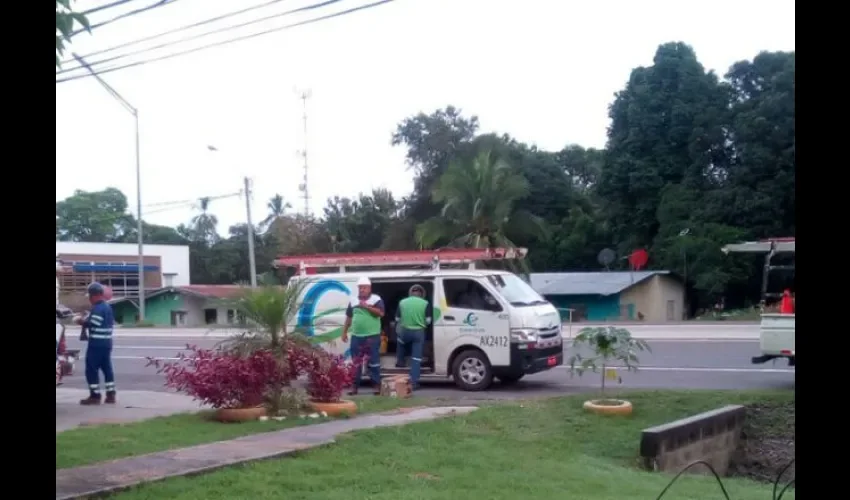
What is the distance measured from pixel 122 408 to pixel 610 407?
6602 millimetres

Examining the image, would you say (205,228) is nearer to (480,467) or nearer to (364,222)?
(364,222)

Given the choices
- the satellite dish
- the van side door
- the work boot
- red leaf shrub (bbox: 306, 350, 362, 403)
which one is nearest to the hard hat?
the work boot

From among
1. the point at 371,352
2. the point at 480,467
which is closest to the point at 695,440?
the point at 480,467

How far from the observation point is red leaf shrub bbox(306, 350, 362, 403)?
11078 mm

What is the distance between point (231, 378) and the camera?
10.6m

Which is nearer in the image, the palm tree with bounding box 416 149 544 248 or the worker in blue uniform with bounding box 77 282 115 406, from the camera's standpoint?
the worker in blue uniform with bounding box 77 282 115 406

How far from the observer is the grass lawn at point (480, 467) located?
23.0 feet

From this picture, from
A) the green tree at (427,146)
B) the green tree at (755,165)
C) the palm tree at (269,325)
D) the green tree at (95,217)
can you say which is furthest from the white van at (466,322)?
the green tree at (95,217)

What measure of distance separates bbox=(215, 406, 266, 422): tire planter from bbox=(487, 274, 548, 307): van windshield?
4908mm

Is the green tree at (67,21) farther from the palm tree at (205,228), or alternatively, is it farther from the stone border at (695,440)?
the palm tree at (205,228)

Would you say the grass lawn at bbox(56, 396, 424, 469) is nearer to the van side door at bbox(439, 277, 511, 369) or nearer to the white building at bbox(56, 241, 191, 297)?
the van side door at bbox(439, 277, 511, 369)

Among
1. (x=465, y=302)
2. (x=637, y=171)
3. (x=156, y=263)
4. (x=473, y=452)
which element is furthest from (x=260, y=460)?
(x=156, y=263)

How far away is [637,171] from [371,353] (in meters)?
29.0
